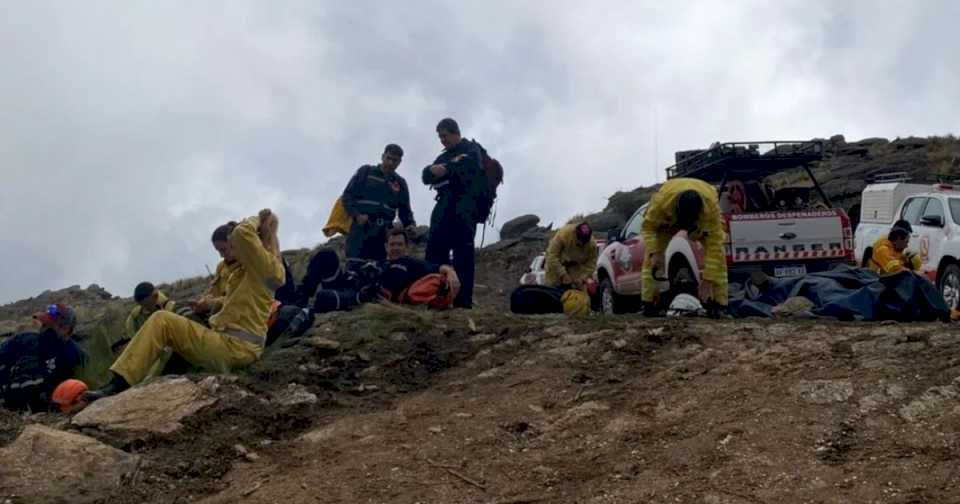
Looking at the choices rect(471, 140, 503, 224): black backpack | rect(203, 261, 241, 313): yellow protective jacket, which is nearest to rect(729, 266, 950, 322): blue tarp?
rect(471, 140, 503, 224): black backpack

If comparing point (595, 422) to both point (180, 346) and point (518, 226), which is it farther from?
point (518, 226)

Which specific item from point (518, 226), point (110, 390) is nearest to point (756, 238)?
point (110, 390)

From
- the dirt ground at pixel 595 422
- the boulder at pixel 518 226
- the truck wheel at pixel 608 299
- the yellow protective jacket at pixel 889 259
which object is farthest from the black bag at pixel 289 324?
the boulder at pixel 518 226

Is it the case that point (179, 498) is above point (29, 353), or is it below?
below

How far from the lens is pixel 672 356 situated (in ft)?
22.7

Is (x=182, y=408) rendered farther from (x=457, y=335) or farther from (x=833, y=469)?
(x=833, y=469)

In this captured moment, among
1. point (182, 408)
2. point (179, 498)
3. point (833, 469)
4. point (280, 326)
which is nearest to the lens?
point (833, 469)

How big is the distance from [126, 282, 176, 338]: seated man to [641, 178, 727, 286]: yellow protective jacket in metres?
3.58

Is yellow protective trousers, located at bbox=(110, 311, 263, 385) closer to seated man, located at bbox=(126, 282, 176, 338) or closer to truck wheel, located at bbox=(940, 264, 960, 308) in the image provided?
seated man, located at bbox=(126, 282, 176, 338)

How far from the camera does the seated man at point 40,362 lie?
7.89m

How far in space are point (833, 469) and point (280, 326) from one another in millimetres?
4308

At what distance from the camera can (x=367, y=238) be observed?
987 centimetres

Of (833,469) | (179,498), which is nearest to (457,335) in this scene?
(179,498)

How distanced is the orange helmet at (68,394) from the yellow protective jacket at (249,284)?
35.8 inches
